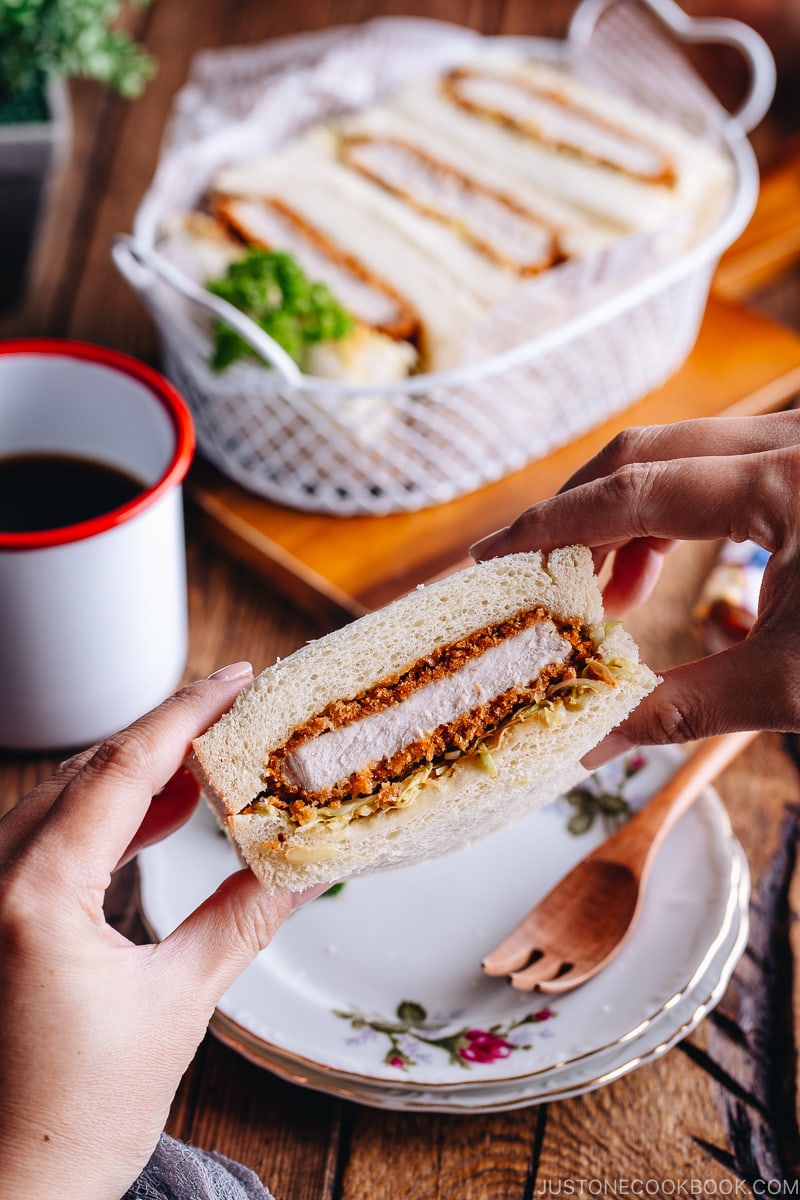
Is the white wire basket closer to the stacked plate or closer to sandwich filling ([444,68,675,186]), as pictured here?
sandwich filling ([444,68,675,186])

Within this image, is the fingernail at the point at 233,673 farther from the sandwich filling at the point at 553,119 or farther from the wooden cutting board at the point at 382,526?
the sandwich filling at the point at 553,119

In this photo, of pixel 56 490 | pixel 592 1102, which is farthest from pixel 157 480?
pixel 592 1102

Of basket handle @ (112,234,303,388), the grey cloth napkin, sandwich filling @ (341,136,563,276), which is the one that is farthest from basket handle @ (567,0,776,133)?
the grey cloth napkin

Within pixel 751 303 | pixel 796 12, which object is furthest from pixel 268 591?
pixel 796 12

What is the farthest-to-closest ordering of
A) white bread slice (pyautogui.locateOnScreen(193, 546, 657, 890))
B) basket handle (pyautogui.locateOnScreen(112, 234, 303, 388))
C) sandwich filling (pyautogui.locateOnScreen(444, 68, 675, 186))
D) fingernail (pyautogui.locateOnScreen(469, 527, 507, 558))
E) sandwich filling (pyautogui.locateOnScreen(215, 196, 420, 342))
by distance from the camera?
sandwich filling (pyautogui.locateOnScreen(444, 68, 675, 186))
sandwich filling (pyautogui.locateOnScreen(215, 196, 420, 342))
basket handle (pyautogui.locateOnScreen(112, 234, 303, 388))
fingernail (pyautogui.locateOnScreen(469, 527, 507, 558))
white bread slice (pyautogui.locateOnScreen(193, 546, 657, 890))

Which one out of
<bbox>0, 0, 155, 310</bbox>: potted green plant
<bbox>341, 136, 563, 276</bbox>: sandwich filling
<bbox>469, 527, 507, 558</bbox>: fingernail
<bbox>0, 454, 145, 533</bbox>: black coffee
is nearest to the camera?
<bbox>469, 527, 507, 558</bbox>: fingernail

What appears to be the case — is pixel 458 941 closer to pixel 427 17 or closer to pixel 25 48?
pixel 25 48

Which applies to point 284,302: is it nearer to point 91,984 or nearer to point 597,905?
point 597,905
